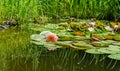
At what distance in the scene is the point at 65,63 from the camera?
2.10 m

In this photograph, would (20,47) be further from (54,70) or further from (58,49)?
(54,70)

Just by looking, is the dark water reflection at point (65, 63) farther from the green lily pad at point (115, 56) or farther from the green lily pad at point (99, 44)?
the green lily pad at point (99, 44)

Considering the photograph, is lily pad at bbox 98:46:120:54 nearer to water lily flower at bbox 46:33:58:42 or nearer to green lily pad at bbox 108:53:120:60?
green lily pad at bbox 108:53:120:60

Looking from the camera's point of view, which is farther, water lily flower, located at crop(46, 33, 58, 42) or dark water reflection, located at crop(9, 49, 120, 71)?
water lily flower, located at crop(46, 33, 58, 42)

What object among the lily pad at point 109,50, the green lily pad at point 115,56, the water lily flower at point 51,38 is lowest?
the lily pad at point 109,50

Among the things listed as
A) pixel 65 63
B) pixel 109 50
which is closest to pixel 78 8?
pixel 109 50

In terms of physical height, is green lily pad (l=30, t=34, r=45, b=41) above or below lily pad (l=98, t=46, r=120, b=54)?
above

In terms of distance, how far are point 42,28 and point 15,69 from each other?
152cm

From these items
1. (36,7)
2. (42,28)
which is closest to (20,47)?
(42,28)

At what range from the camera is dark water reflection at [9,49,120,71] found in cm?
194

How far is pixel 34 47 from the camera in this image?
8.23 feet

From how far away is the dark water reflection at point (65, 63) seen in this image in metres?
1.94

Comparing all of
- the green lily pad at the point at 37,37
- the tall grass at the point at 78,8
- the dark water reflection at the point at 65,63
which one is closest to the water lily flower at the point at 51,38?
the green lily pad at the point at 37,37

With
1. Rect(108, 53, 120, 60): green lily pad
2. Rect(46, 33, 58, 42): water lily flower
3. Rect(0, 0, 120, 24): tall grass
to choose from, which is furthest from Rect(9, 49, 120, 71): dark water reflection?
Rect(0, 0, 120, 24): tall grass
